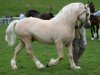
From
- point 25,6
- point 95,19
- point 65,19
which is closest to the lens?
point 65,19

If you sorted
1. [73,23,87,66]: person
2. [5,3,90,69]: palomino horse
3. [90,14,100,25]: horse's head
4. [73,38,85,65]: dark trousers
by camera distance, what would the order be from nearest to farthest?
[5,3,90,69]: palomino horse → [73,23,87,66]: person → [73,38,85,65]: dark trousers → [90,14,100,25]: horse's head

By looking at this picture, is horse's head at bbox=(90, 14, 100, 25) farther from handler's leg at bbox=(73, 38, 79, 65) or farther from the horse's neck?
the horse's neck

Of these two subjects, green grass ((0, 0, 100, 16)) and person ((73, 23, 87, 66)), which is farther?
green grass ((0, 0, 100, 16))

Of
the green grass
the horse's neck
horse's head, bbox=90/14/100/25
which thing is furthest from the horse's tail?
the green grass

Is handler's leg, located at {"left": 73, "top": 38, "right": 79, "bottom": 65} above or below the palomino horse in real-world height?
below

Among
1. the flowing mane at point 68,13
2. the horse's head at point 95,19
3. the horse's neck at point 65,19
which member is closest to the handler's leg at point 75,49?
the horse's neck at point 65,19

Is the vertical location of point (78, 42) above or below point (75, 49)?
above

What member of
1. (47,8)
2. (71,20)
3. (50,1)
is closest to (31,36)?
(71,20)

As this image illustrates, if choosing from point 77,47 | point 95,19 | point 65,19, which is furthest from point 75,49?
point 95,19

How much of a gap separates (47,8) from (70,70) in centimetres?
5398

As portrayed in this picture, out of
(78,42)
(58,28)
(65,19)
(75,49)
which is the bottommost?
(75,49)

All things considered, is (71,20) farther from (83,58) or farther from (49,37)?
(83,58)

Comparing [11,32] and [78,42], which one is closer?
[11,32]

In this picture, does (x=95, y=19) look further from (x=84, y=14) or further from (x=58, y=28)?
(x=58, y=28)
